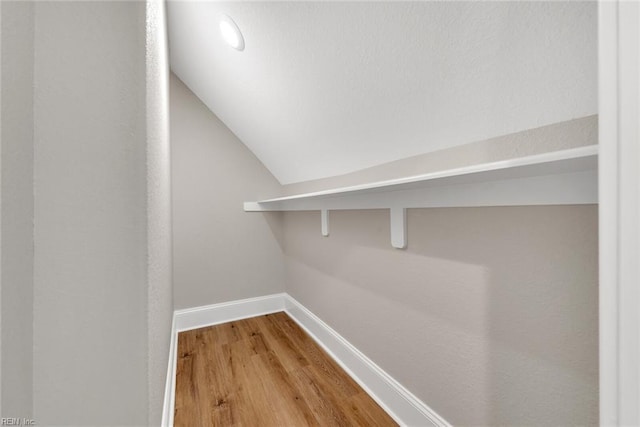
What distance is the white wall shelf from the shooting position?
476mm

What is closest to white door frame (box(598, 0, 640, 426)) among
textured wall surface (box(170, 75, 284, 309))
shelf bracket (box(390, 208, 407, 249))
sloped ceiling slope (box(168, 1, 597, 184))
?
sloped ceiling slope (box(168, 1, 597, 184))

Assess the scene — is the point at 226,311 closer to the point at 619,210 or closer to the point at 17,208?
the point at 17,208

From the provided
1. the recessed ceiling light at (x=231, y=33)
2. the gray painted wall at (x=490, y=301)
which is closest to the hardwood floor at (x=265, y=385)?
the gray painted wall at (x=490, y=301)

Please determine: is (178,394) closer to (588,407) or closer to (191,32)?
(588,407)

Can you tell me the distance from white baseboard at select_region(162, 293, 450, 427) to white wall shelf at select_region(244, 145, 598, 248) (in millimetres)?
636

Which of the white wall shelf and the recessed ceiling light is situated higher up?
the recessed ceiling light

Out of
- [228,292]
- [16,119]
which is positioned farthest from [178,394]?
[16,119]

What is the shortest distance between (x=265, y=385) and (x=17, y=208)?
1.31m

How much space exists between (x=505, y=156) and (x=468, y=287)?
16.2 inches

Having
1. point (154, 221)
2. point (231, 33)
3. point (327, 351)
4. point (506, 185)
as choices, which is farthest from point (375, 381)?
point (231, 33)

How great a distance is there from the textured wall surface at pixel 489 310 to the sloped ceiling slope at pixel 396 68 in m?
0.28

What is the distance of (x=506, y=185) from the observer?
684 millimetres

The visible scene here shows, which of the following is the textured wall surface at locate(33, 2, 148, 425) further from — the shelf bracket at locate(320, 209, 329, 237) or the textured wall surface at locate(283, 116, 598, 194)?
the shelf bracket at locate(320, 209, 329, 237)

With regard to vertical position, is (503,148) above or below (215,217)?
above
